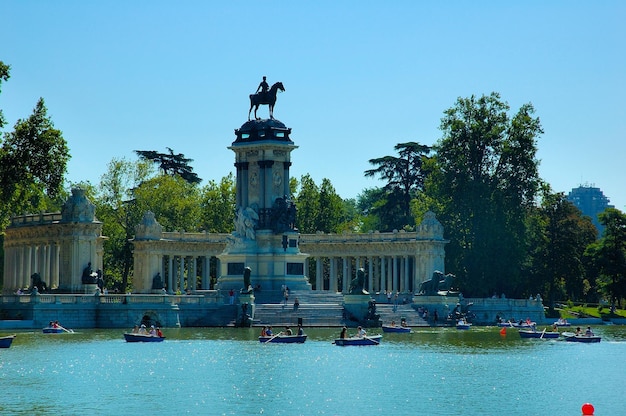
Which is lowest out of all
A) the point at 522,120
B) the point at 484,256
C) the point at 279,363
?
the point at 279,363

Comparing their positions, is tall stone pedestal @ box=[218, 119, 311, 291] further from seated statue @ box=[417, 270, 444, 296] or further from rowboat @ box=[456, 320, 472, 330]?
rowboat @ box=[456, 320, 472, 330]

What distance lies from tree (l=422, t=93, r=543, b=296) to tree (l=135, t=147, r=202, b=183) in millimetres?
38406

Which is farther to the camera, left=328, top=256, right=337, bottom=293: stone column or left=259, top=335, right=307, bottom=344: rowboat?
left=328, top=256, right=337, bottom=293: stone column

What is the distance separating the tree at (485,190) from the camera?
4700 inches

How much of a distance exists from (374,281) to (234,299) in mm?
38787

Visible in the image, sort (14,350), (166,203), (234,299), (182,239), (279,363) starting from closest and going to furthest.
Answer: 1. (279,363)
2. (14,350)
3. (234,299)
4. (182,239)
5. (166,203)

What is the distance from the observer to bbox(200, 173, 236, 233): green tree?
449 feet

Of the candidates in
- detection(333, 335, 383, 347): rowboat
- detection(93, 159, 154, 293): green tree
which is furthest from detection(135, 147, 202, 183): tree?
detection(333, 335, 383, 347): rowboat

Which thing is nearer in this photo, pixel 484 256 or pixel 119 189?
pixel 484 256

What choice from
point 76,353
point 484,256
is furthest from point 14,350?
point 484,256

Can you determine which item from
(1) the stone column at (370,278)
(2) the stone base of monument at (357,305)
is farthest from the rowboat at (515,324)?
(1) the stone column at (370,278)

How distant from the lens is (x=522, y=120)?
401 ft

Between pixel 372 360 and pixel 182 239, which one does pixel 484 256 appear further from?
pixel 372 360

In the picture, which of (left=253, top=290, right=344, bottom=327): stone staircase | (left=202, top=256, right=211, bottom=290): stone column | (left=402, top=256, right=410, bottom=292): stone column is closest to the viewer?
(left=253, top=290, right=344, bottom=327): stone staircase
